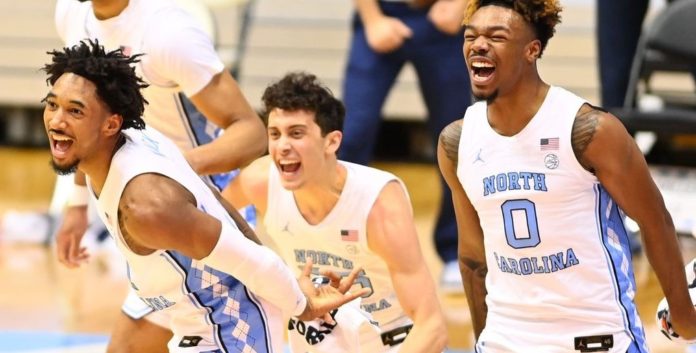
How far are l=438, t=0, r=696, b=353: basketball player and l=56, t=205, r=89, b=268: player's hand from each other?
1.61 meters

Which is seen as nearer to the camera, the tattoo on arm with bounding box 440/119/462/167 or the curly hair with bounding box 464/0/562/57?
the curly hair with bounding box 464/0/562/57

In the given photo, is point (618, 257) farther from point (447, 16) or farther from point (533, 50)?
point (447, 16)

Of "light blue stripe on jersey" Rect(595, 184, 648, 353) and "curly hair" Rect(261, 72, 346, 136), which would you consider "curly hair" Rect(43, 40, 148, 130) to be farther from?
"light blue stripe on jersey" Rect(595, 184, 648, 353)

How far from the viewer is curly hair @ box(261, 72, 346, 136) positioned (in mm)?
4754

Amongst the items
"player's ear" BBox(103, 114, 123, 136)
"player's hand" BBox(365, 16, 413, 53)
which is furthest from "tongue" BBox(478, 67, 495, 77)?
"player's hand" BBox(365, 16, 413, 53)

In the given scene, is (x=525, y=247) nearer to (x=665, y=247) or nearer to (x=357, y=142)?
(x=665, y=247)

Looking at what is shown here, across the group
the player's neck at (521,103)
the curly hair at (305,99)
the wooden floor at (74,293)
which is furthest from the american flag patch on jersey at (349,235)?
the wooden floor at (74,293)

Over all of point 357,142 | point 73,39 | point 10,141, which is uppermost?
point 73,39

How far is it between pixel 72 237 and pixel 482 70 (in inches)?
70.7

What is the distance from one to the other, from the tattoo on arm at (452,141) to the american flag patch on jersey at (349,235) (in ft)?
2.15

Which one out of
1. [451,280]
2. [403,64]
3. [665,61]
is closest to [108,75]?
[403,64]

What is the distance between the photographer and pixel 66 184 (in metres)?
8.64

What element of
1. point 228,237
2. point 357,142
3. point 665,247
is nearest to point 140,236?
point 228,237

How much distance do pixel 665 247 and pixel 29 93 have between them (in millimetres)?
9355
